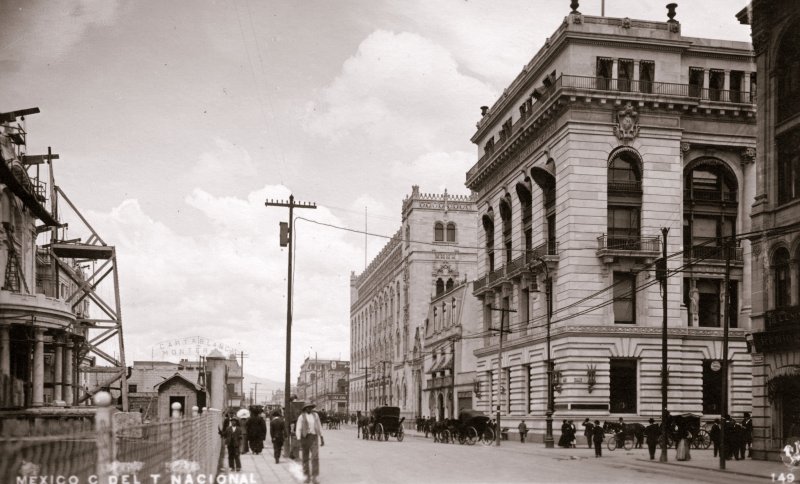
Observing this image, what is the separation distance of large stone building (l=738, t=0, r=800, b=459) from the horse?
36.0 feet

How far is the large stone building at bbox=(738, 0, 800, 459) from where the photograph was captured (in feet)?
102

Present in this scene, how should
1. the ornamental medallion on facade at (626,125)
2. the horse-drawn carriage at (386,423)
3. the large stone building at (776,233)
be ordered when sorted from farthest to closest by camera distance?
the horse-drawn carriage at (386,423) < the ornamental medallion on facade at (626,125) < the large stone building at (776,233)

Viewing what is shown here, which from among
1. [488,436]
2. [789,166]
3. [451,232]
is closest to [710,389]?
[488,436]

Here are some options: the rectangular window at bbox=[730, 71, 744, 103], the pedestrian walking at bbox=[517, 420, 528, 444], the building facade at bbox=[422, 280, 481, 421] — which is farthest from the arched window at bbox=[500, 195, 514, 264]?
the rectangular window at bbox=[730, 71, 744, 103]

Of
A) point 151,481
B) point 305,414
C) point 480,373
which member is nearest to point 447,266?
point 480,373

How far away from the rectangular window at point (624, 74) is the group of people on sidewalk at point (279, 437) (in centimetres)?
2720

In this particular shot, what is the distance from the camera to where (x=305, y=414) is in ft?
67.5

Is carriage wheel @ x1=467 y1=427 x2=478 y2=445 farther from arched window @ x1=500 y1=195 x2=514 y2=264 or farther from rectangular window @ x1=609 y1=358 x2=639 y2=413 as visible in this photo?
arched window @ x1=500 y1=195 x2=514 y2=264

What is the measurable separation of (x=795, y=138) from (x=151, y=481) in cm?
2848

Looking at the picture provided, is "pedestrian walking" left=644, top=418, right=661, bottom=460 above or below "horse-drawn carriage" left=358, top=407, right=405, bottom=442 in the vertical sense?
above

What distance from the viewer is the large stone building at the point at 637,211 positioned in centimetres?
4944

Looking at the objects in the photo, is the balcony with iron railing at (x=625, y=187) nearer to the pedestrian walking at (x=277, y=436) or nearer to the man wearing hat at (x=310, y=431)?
the pedestrian walking at (x=277, y=436)

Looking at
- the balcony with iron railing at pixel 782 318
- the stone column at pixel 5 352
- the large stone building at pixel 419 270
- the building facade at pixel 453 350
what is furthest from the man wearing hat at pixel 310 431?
the large stone building at pixel 419 270

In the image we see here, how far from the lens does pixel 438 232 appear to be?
325 ft
